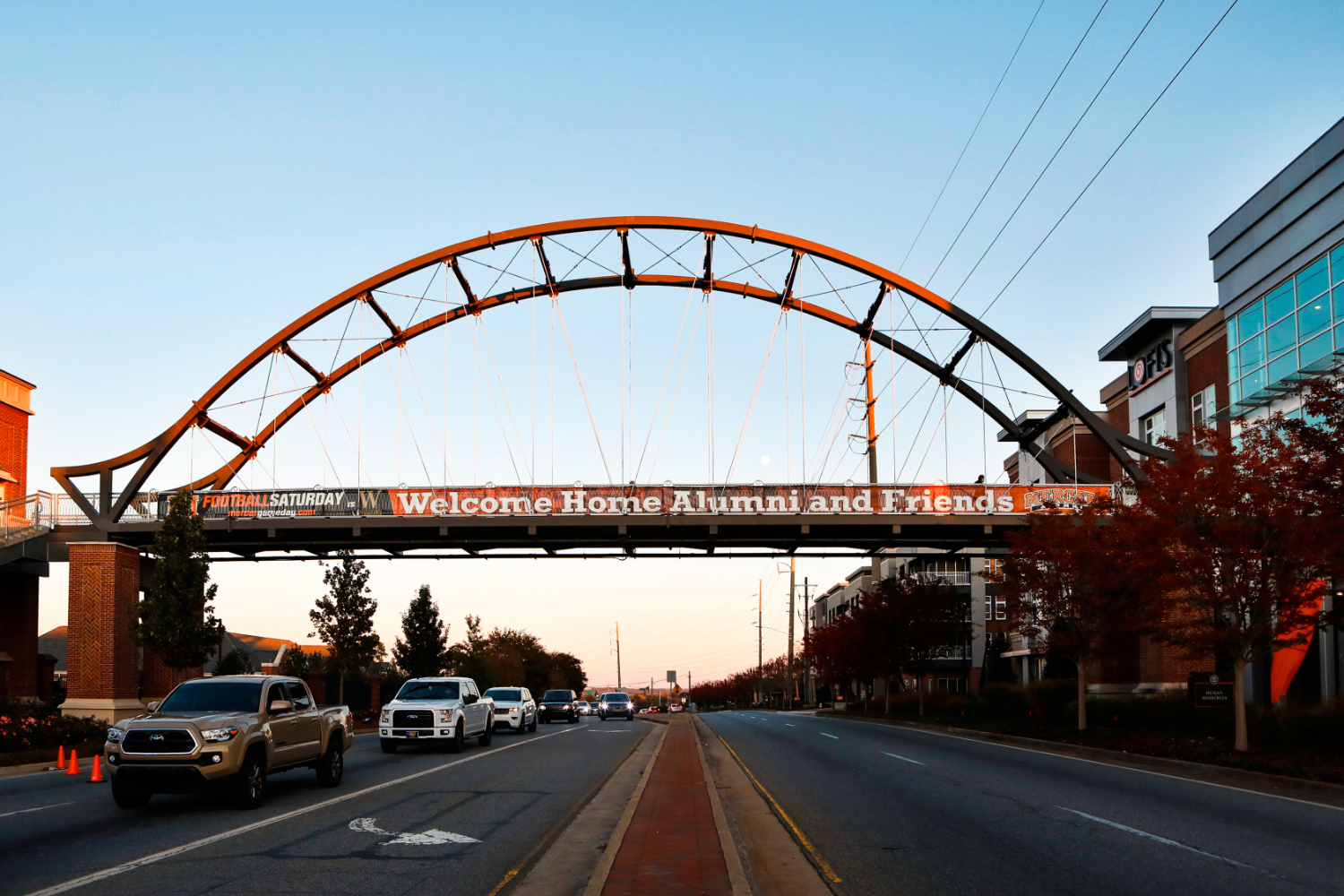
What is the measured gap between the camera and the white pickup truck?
2744 cm

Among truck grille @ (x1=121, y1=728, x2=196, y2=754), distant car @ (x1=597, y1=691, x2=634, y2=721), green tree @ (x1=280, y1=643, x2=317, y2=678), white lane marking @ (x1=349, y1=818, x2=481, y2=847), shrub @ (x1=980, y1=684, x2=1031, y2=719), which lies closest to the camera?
white lane marking @ (x1=349, y1=818, x2=481, y2=847)

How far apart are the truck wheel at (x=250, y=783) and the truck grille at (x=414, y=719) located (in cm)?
1195

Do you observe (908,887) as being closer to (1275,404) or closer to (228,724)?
(228,724)

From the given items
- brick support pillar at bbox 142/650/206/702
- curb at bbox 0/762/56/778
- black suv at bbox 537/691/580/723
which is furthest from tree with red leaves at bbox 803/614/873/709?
curb at bbox 0/762/56/778

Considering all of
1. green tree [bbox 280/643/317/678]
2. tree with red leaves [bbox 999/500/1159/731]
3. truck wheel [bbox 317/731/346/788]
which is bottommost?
green tree [bbox 280/643/317/678]

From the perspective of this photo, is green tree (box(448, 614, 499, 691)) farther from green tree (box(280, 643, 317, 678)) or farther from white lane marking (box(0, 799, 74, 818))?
white lane marking (box(0, 799, 74, 818))

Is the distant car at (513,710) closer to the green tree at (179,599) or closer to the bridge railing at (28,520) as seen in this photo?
A: the green tree at (179,599)

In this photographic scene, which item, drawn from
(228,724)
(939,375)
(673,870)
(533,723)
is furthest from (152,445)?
(673,870)

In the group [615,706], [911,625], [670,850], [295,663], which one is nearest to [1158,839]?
[670,850]

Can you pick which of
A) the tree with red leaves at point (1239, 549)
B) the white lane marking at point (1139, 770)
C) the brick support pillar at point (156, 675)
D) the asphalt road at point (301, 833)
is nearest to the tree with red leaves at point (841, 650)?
the white lane marking at point (1139, 770)

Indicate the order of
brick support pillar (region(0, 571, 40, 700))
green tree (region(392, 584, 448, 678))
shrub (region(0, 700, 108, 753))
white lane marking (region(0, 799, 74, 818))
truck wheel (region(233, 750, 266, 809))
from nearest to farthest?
1. white lane marking (region(0, 799, 74, 818))
2. truck wheel (region(233, 750, 266, 809))
3. shrub (region(0, 700, 108, 753))
4. brick support pillar (region(0, 571, 40, 700))
5. green tree (region(392, 584, 448, 678))

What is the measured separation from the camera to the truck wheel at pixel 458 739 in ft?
90.6

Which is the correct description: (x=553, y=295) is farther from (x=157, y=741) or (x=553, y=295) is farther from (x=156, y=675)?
(x=157, y=741)

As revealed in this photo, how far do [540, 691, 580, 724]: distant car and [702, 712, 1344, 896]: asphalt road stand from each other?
3310 centimetres
